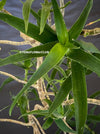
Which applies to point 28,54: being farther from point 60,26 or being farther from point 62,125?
point 62,125

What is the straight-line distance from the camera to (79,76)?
0.40 m

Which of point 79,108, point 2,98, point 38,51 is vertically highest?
point 38,51

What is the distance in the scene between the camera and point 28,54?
40 centimetres

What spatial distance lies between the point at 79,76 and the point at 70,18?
1268 millimetres

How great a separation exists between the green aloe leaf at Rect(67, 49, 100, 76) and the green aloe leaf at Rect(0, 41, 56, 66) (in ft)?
0.16

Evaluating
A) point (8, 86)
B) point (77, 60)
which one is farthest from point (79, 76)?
point (8, 86)

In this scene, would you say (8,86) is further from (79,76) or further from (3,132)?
(79,76)

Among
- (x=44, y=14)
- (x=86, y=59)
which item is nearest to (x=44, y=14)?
(x=44, y=14)

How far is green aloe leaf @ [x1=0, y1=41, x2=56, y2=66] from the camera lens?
Answer: 1.27 feet

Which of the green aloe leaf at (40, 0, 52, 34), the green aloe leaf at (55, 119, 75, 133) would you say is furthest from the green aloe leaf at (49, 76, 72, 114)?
the green aloe leaf at (55, 119, 75, 133)

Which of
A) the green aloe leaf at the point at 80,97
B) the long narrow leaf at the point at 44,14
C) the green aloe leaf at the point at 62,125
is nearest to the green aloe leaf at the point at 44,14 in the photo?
the long narrow leaf at the point at 44,14

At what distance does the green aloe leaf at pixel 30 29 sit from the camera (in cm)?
40

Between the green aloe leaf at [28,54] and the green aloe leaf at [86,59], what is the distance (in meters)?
0.05

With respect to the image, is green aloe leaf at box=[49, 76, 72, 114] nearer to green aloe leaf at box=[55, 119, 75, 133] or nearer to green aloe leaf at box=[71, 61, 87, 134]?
green aloe leaf at box=[71, 61, 87, 134]
